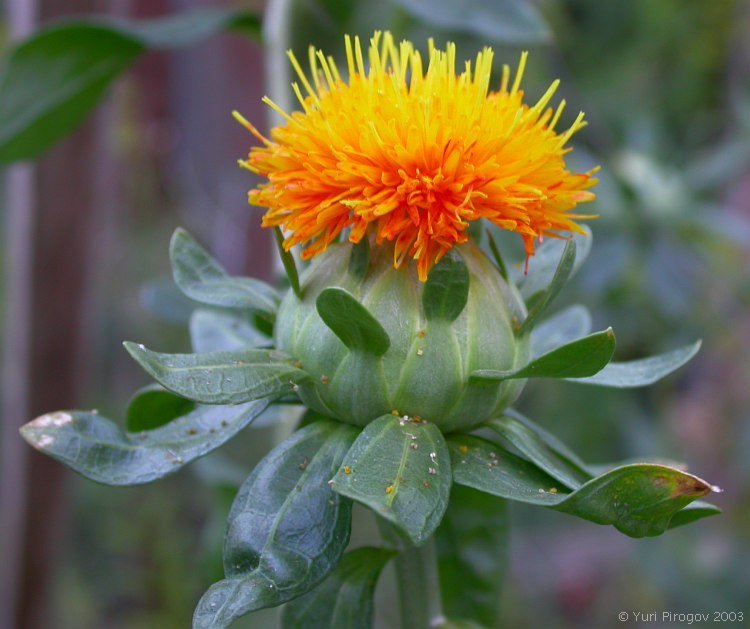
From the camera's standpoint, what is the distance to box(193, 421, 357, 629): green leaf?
2.19ft

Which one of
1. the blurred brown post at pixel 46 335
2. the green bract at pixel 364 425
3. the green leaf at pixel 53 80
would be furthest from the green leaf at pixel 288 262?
the blurred brown post at pixel 46 335

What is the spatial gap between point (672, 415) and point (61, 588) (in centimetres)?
220

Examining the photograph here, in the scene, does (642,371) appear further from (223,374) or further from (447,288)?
(223,374)

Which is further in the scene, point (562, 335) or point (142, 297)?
point (142, 297)

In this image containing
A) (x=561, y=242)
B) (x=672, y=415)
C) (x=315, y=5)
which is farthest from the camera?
(x=672, y=415)

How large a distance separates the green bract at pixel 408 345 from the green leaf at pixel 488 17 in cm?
74

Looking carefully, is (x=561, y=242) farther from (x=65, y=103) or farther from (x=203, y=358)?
(x=65, y=103)

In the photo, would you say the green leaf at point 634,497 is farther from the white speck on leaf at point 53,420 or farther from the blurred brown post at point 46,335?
the blurred brown post at point 46,335

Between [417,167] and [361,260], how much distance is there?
111mm

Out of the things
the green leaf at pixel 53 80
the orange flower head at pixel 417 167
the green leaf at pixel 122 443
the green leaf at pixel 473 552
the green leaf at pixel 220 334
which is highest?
the green leaf at pixel 53 80

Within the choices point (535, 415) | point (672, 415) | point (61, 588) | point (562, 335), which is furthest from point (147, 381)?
point (562, 335)

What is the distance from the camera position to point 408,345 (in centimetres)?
77

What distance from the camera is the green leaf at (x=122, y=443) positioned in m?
0.77

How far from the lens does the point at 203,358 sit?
0.73 m
